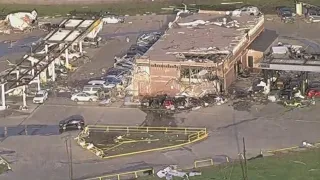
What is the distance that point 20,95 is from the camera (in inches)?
1581

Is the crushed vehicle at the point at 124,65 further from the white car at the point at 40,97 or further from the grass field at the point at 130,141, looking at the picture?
the grass field at the point at 130,141

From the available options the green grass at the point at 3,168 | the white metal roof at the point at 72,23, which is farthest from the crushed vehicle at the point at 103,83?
the green grass at the point at 3,168

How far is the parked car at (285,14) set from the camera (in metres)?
50.6

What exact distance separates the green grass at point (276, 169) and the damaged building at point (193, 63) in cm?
746

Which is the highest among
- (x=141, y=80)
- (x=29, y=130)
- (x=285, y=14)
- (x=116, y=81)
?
(x=285, y=14)

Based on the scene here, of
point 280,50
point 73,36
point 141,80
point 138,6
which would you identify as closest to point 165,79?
point 141,80

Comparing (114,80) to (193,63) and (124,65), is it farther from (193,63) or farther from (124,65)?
(193,63)

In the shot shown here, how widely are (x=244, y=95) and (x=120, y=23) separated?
15.2 metres

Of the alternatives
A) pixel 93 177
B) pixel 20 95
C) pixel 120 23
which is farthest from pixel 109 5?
pixel 93 177

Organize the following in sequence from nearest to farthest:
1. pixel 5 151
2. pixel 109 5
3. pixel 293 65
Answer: pixel 5 151
pixel 293 65
pixel 109 5

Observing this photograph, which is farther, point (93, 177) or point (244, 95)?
point (244, 95)

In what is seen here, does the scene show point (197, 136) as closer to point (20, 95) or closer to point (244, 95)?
point (244, 95)

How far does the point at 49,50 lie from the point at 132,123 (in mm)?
8547

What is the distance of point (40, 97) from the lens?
39156 mm
